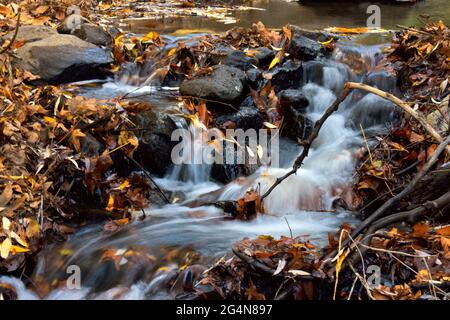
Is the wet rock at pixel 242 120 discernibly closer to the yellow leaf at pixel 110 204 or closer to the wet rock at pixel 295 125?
the wet rock at pixel 295 125

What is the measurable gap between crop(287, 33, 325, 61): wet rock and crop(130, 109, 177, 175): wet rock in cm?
266

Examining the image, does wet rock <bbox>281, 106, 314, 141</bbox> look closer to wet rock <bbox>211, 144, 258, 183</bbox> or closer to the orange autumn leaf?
wet rock <bbox>211, 144, 258, 183</bbox>

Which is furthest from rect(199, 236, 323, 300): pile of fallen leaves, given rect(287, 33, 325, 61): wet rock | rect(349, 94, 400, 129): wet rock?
rect(287, 33, 325, 61): wet rock

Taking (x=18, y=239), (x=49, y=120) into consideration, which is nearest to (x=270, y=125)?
(x=49, y=120)

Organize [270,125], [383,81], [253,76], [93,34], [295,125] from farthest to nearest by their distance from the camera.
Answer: [93,34] < [383,81] < [253,76] < [295,125] < [270,125]

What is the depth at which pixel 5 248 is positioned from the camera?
3.53m

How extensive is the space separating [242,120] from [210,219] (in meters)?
1.53

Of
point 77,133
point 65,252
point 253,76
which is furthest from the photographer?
point 253,76

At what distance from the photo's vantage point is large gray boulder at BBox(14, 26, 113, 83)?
5945 millimetres

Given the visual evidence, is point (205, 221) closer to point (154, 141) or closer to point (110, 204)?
point (110, 204)

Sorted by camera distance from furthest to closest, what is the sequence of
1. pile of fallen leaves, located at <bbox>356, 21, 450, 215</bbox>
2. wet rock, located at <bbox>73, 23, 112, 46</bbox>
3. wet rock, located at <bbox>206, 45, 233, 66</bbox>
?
wet rock, located at <bbox>73, 23, 112, 46</bbox>, wet rock, located at <bbox>206, 45, 233, 66</bbox>, pile of fallen leaves, located at <bbox>356, 21, 450, 215</bbox>

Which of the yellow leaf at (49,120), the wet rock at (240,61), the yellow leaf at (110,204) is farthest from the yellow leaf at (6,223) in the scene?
the wet rock at (240,61)
